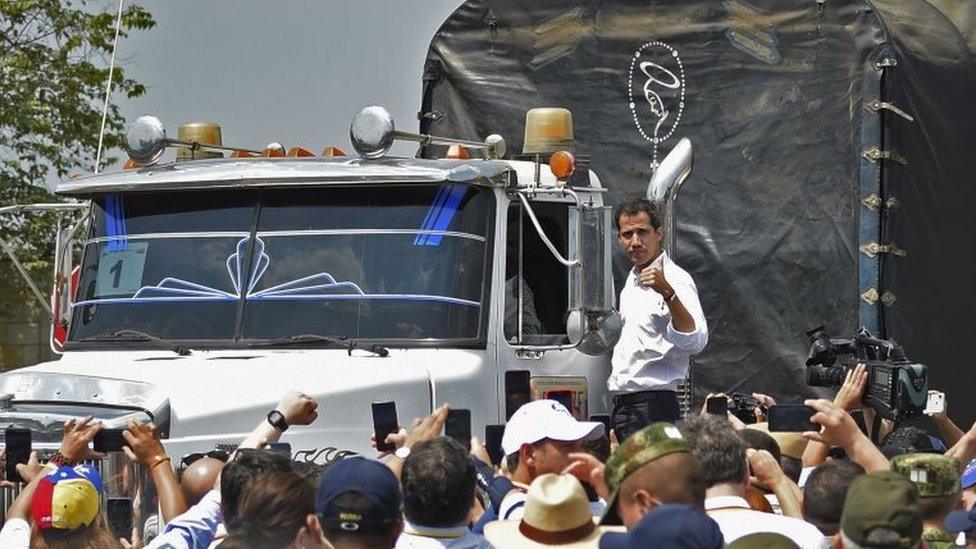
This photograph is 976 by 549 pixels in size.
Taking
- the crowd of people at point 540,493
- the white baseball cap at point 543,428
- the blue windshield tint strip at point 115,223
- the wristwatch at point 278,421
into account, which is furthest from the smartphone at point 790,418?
the blue windshield tint strip at point 115,223

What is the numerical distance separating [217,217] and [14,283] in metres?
11.7

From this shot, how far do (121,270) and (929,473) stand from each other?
16.0 ft

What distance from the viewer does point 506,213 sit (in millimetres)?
8586

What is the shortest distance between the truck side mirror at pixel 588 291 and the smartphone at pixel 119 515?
2.58 metres

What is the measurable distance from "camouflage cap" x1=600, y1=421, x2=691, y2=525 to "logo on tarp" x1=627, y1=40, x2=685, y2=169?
17.2 ft

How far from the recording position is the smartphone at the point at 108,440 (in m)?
7.02

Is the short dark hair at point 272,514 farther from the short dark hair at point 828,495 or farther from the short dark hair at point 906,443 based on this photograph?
the short dark hair at point 906,443

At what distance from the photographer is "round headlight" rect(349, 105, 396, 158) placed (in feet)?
28.5

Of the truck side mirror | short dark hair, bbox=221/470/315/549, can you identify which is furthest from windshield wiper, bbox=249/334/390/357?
short dark hair, bbox=221/470/315/549

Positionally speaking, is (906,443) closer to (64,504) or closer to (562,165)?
(562,165)

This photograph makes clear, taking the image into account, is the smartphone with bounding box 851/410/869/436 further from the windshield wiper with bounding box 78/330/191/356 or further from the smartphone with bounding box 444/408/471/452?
the windshield wiper with bounding box 78/330/191/356

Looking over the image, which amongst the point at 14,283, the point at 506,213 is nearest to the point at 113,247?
the point at 506,213

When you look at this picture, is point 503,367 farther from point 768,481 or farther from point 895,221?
point 768,481

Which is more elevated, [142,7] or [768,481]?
[142,7]
